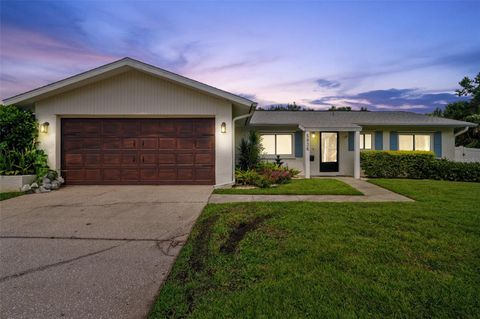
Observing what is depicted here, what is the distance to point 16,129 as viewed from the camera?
7.52 m

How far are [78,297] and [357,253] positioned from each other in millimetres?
3167

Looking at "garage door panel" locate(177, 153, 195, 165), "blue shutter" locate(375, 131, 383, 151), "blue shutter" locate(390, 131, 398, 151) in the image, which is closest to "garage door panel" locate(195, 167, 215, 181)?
"garage door panel" locate(177, 153, 195, 165)

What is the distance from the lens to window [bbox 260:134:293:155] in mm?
11680

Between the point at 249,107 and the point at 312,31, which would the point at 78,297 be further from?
the point at 312,31

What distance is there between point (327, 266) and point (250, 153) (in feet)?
25.4

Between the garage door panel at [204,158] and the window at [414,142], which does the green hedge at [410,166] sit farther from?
the garage door panel at [204,158]

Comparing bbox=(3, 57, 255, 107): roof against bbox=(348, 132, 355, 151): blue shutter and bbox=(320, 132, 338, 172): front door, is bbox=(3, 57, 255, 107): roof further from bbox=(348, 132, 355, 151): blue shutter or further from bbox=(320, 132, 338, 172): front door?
bbox=(348, 132, 355, 151): blue shutter

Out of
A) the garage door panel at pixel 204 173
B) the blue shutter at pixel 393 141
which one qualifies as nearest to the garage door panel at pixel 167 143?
the garage door panel at pixel 204 173

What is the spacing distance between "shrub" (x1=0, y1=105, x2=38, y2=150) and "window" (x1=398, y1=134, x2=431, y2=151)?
1564cm

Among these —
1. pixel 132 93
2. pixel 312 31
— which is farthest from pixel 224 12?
pixel 132 93

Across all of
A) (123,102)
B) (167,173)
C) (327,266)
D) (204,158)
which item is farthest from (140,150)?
(327,266)

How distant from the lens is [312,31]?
1073cm

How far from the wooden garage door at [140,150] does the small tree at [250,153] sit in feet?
7.68

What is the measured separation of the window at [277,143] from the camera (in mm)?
11680
